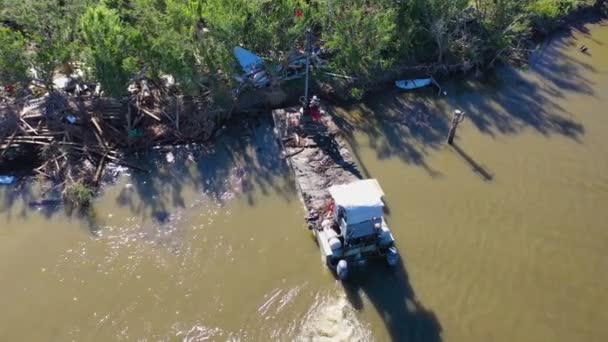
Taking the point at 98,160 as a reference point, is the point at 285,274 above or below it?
below

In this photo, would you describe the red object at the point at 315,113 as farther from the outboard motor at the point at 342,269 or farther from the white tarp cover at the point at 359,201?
the outboard motor at the point at 342,269

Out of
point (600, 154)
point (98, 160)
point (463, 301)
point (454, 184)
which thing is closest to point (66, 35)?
point (98, 160)

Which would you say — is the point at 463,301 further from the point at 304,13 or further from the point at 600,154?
the point at 304,13

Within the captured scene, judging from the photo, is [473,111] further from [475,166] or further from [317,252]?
[317,252]

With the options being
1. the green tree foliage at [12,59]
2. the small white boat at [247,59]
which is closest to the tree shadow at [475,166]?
the small white boat at [247,59]

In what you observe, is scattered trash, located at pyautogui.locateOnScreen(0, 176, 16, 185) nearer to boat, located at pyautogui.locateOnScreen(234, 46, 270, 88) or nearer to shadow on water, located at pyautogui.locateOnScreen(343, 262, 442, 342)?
boat, located at pyautogui.locateOnScreen(234, 46, 270, 88)
